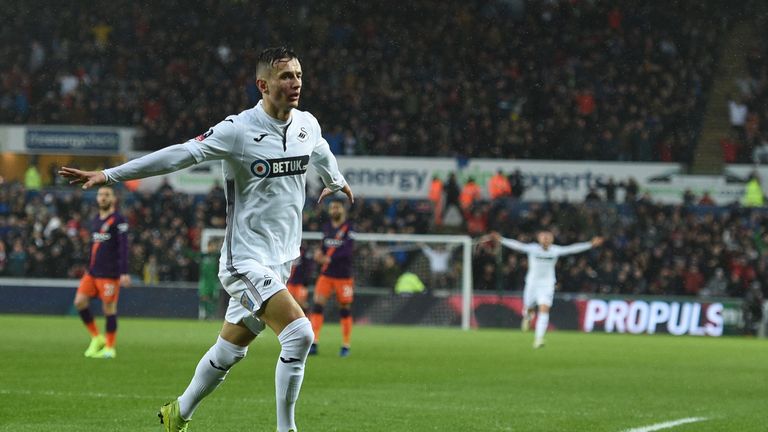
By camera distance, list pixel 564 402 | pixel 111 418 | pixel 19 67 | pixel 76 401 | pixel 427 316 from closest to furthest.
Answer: pixel 111 418
pixel 76 401
pixel 564 402
pixel 427 316
pixel 19 67

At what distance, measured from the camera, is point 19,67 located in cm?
3916

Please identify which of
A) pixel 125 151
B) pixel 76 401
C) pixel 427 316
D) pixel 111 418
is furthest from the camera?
pixel 125 151

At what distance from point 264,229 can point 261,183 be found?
271mm

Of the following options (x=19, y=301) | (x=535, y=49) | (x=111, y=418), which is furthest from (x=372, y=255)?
(x=111, y=418)

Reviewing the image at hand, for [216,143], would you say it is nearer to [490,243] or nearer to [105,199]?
[105,199]

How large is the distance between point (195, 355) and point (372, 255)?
13073mm

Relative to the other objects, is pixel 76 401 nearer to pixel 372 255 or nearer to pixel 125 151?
pixel 372 255

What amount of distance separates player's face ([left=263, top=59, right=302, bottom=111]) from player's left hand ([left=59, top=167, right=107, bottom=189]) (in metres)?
1.24

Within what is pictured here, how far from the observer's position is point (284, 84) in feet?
23.9

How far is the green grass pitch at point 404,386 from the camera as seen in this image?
9586 mm

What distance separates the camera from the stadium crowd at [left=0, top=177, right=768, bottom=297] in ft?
97.1

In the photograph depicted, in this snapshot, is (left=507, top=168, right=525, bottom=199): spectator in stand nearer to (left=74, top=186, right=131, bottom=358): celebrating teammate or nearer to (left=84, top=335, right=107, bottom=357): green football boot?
(left=74, top=186, right=131, bottom=358): celebrating teammate

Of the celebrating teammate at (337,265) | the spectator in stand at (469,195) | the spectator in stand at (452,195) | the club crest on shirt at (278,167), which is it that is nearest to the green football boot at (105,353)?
the celebrating teammate at (337,265)

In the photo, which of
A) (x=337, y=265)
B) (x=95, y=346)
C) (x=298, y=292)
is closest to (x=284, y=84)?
(x=95, y=346)
